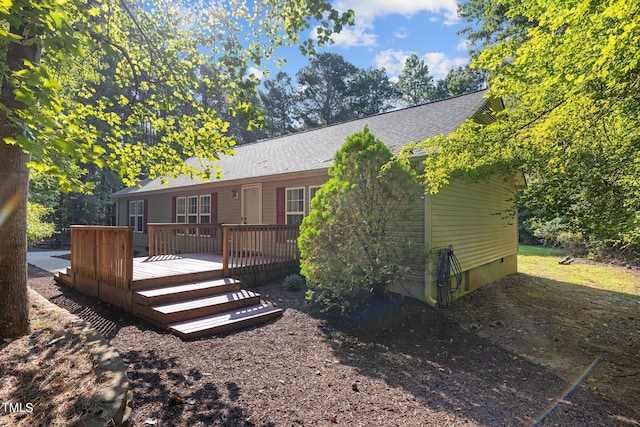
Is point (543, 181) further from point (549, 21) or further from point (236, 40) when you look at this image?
point (236, 40)

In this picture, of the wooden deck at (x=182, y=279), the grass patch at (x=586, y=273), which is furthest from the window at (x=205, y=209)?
the grass patch at (x=586, y=273)

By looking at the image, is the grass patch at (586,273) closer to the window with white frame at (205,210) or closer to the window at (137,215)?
the window with white frame at (205,210)

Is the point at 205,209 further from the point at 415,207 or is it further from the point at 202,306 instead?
the point at 415,207

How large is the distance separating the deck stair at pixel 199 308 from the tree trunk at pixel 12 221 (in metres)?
1.44

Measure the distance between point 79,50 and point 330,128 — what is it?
375 inches

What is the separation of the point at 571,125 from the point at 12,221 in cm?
666

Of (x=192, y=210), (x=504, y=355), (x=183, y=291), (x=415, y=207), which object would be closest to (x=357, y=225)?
(x=415, y=207)

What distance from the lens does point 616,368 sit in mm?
3928

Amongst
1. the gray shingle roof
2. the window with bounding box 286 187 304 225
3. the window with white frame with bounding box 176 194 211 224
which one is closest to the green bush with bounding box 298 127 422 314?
the gray shingle roof

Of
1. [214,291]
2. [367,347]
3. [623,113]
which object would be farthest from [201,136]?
[623,113]

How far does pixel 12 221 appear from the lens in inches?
137

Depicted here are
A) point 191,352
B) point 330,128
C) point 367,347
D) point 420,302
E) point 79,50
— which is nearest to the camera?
point 79,50

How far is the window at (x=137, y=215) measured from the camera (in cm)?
1424

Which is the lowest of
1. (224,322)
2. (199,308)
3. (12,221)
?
(224,322)
